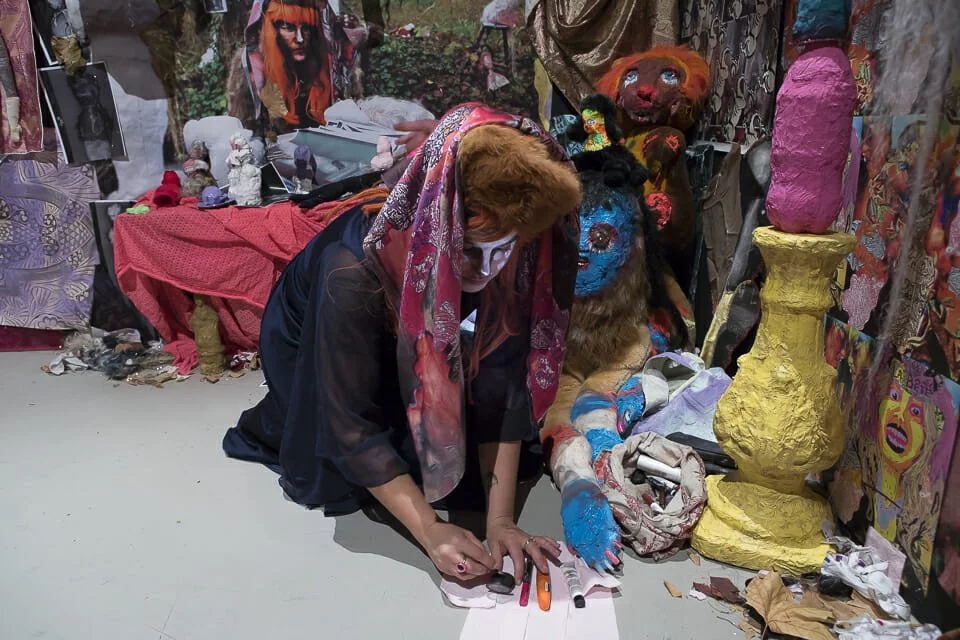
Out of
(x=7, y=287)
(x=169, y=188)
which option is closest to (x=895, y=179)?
(x=169, y=188)

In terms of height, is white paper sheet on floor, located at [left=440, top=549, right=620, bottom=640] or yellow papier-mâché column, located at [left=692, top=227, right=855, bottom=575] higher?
yellow papier-mâché column, located at [left=692, top=227, right=855, bottom=575]

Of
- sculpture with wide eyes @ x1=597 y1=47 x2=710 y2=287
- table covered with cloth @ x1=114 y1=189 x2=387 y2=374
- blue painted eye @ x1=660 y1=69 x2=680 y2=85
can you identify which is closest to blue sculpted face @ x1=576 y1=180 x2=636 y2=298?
sculpture with wide eyes @ x1=597 y1=47 x2=710 y2=287

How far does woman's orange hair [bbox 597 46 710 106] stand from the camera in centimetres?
233

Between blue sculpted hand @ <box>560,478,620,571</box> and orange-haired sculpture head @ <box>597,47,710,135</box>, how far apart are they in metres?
1.44

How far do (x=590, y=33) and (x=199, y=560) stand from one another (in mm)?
2268

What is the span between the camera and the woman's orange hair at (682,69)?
233 centimetres

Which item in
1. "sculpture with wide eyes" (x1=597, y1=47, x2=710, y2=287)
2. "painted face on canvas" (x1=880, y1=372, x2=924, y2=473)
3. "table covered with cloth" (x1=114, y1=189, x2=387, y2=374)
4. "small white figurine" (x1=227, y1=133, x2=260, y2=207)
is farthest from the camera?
"small white figurine" (x1=227, y1=133, x2=260, y2=207)

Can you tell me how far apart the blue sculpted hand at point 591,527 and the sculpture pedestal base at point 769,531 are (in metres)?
0.21

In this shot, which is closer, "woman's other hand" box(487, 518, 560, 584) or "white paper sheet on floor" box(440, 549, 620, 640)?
"white paper sheet on floor" box(440, 549, 620, 640)

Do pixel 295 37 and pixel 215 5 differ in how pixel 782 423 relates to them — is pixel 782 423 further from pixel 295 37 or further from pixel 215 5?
pixel 215 5

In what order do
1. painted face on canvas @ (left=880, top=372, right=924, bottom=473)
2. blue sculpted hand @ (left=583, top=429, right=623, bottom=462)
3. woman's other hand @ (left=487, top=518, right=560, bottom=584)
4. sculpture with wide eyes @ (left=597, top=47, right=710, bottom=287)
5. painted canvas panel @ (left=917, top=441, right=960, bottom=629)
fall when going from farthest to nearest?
sculpture with wide eyes @ (left=597, top=47, right=710, bottom=287) → blue sculpted hand @ (left=583, top=429, right=623, bottom=462) → woman's other hand @ (left=487, top=518, right=560, bottom=584) → painted face on canvas @ (left=880, top=372, right=924, bottom=473) → painted canvas panel @ (left=917, top=441, right=960, bottom=629)

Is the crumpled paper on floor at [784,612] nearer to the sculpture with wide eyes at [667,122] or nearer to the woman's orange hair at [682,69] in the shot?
the sculpture with wide eyes at [667,122]

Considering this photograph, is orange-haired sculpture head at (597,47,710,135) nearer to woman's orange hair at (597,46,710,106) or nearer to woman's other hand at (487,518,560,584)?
woman's orange hair at (597,46,710,106)

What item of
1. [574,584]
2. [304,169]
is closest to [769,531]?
[574,584]
